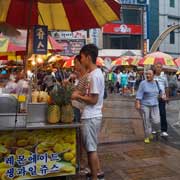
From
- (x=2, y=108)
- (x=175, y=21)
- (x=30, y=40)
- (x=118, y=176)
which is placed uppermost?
(x=175, y=21)

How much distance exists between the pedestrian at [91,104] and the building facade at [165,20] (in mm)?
36349

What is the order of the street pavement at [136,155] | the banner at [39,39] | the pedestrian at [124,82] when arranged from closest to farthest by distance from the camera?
the street pavement at [136,155] → the banner at [39,39] → the pedestrian at [124,82]

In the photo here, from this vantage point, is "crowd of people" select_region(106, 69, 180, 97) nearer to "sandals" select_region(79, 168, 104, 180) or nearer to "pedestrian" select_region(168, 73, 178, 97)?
"pedestrian" select_region(168, 73, 178, 97)

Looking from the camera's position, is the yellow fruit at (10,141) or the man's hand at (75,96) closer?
the yellow fruit at (10,141)

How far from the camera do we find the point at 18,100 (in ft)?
14.1

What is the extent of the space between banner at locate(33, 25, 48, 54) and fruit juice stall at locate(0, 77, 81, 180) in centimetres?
134

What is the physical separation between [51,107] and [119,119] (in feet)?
24.4

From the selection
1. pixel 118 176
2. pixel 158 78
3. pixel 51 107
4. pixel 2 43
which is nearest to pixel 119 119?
pixel 158 78

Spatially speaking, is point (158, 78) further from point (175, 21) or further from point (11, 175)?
point (175, 21)

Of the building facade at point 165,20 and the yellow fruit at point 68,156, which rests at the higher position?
the building facade at point 165,20

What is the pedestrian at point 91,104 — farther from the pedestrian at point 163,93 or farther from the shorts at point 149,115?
the pedestrian at point 163,93

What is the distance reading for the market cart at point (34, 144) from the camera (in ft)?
14.0

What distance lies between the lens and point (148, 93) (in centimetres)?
776

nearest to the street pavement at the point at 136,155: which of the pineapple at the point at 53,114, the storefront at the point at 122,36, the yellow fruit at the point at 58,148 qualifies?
the yellow fruit at the point at 58,148
